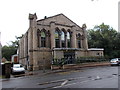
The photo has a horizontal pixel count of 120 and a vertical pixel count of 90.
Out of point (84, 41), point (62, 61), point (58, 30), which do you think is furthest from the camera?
point (84, 41)

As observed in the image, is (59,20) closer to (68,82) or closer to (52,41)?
(52,41)

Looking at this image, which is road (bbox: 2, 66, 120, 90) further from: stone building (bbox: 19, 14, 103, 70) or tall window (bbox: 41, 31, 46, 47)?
tall window (bbox: 41, 31, 46, 47)

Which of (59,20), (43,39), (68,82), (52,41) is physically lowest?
(68,82)

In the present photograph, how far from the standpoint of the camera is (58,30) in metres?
28.5

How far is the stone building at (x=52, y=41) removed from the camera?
24.8 metres

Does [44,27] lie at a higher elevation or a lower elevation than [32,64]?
higher

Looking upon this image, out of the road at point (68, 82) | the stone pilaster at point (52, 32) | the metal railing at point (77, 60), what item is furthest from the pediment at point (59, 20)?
the road at point (68, 82)

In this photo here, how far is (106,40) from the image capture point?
3844cm

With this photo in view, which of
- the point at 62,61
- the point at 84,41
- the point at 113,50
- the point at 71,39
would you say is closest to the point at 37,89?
the point at 62,61

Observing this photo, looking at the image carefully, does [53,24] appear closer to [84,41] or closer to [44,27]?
[44,27]

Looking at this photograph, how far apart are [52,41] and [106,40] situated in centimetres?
1935

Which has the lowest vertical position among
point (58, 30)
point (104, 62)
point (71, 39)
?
point (104, 62)

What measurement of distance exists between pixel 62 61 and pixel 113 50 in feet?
72.6

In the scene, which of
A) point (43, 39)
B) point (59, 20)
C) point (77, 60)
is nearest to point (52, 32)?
point (43, 39)
